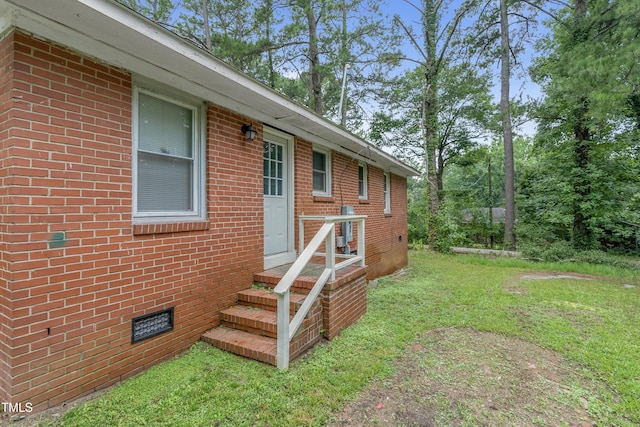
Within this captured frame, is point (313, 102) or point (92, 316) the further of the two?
point (313, 102)

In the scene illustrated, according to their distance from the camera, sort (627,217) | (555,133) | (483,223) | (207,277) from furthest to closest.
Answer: (483,223) → (555,133) → (627,217) → (207,277)

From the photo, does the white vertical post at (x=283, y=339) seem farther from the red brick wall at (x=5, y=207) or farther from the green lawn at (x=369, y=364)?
the red brick wall at (x=5, y=207)

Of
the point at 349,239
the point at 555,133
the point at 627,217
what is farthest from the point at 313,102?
the point at 627,217

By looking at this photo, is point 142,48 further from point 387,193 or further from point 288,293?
point 387,193

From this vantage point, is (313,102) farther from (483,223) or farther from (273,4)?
(483,223)

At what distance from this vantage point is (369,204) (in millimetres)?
7543

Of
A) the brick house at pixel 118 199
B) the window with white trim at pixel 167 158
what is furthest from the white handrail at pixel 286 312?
the window with white trim at pixel 167 158

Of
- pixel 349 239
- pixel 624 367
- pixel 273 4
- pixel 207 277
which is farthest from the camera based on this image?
pixel 273 4

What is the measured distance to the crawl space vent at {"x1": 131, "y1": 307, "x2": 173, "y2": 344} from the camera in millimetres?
2691

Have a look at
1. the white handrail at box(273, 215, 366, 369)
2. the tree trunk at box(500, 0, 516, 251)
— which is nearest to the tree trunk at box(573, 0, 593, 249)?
the tree trunk at box(500, 0, 516, 251)

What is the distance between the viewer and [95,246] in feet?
7.98

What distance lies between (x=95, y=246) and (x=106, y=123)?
110cm

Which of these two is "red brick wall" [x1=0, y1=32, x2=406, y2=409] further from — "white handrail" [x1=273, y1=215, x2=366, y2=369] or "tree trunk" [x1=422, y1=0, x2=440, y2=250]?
"tree trunk" [x1=422, y1=0, x2=440, y2=250]

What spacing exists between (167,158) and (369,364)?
313 centimetres
